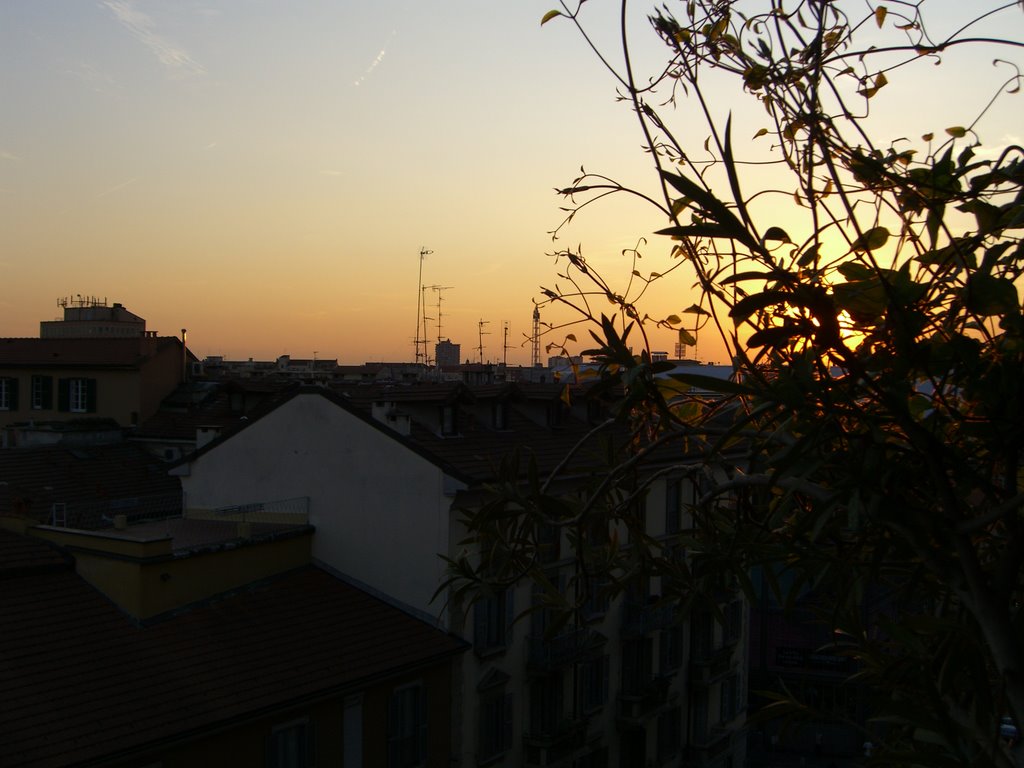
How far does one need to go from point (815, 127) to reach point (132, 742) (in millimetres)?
11497

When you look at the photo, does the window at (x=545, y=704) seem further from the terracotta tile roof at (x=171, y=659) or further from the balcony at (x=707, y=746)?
the balcony at (x=707, y=746)

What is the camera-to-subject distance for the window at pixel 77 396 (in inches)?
1432

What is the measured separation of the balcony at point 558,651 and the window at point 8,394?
26.5m

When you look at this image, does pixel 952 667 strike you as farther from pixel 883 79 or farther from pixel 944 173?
pixel 883 79

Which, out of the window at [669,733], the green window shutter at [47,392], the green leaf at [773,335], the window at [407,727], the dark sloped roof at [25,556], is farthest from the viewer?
the green window shutter at [47,392]

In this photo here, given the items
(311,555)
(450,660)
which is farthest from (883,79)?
(311,555)

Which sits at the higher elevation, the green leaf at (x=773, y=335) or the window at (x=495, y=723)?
the green leaf at (x=773, y=335)

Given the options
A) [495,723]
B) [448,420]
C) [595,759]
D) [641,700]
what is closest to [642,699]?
[641,700]

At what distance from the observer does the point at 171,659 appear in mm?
14695

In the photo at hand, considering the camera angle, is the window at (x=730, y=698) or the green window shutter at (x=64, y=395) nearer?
the window at (x=730, y=698)

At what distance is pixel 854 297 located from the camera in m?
3.25

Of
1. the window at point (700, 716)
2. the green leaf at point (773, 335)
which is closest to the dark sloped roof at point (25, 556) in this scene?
Answer: the green leaf at point (773, 335)

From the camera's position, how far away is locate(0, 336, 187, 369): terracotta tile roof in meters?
36.4

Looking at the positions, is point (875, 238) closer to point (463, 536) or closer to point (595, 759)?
point (463, 536)
